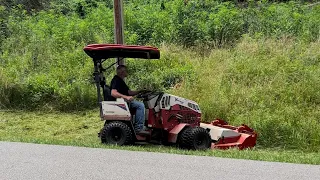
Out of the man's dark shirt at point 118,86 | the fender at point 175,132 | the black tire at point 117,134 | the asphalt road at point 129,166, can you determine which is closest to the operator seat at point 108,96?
the man's dark shirt at point 118,86

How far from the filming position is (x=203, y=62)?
1442 cm

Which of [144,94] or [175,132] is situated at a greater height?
[144,94]

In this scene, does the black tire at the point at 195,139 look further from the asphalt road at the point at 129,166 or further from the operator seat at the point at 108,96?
the asphalt road at the point at 129,166

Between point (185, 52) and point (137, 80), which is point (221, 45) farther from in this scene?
point (137, 80)

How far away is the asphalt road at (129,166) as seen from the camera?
6.14 meters

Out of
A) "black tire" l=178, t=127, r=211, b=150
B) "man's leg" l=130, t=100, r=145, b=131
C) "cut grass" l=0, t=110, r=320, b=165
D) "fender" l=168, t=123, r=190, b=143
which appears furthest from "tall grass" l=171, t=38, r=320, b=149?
"man's leg" l=130, t=100, r=145, b=131

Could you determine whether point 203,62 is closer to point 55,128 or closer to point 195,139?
point 55,128

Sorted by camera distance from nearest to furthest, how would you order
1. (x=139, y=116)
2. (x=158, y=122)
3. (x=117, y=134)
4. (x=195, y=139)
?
(x=195, y=139)
(x=117, y=134)
(x=139, y=116)
(x=158, y=122)

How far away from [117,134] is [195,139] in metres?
1.52

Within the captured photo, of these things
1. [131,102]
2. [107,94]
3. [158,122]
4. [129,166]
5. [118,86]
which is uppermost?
[118,86]

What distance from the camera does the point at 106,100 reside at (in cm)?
934

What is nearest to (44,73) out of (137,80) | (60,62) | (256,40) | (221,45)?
(60,62)

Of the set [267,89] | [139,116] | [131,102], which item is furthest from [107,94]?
[267,89]

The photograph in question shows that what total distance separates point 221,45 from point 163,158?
938 cm
